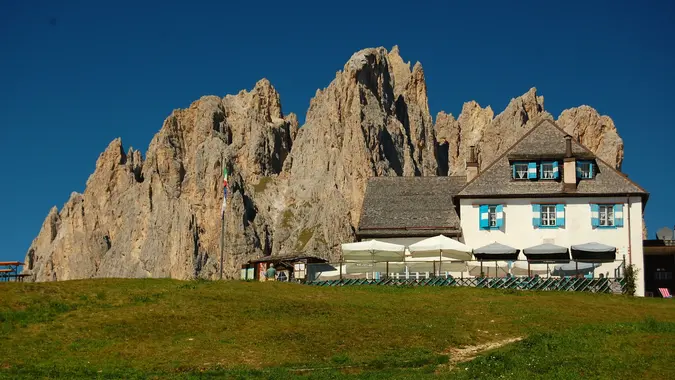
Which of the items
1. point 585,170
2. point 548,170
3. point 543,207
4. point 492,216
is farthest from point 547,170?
point 492,216

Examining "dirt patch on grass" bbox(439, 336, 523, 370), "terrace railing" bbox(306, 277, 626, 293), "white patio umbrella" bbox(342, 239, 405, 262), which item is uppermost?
"white patio umbrella" bbox(342, 239, 405, 262)

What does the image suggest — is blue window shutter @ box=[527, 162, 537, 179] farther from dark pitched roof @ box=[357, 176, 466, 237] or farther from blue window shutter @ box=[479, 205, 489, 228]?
dark pitched roof @ box=[357, 176, 466, 237]

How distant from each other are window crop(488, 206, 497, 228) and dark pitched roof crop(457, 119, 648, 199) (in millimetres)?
942

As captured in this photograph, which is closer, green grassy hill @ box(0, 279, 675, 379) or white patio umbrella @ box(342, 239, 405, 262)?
green grassy hill @ box(0, 279, 675, 379)

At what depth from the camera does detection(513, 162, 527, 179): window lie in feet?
228

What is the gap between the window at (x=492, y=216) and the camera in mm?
67938

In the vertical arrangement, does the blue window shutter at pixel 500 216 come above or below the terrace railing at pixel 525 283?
above

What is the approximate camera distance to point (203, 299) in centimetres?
4506

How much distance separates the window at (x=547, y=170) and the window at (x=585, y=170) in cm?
183

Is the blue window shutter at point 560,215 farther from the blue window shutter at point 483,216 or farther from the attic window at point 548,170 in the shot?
the blue window shutter at point 483,216

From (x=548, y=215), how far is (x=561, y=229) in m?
1.29

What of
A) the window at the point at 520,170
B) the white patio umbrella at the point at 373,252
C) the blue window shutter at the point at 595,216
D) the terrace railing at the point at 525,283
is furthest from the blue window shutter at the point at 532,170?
the terrace railing at the point at 525,283

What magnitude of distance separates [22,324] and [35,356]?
4808mm

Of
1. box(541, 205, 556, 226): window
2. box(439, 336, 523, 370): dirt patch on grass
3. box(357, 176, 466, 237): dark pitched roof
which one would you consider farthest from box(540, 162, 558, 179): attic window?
box(439, 336, 523, 370): dirt patch on grass
